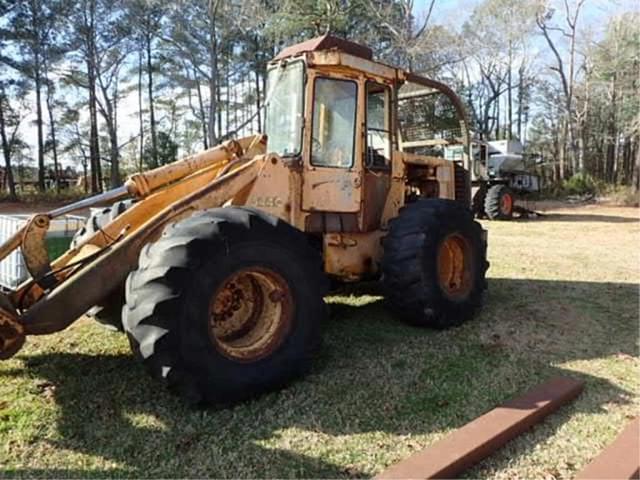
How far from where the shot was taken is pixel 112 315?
3.79 m

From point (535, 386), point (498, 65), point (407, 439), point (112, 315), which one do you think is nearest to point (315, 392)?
point (407, 439)

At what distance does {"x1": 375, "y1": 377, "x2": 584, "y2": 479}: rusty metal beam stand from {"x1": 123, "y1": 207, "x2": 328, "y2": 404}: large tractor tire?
1023 mm

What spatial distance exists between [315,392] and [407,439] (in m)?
0.68

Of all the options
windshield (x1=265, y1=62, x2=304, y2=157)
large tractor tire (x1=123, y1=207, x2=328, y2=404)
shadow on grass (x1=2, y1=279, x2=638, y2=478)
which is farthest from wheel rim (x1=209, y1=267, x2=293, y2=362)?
windshield (x1=265, y1=62, x2=304, y2=157)

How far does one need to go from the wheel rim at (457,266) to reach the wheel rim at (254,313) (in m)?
1.89

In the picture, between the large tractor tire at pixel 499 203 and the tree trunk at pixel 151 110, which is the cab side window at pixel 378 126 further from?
the tree trunk at pixel 151 110

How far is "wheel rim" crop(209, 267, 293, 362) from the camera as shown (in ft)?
10.4

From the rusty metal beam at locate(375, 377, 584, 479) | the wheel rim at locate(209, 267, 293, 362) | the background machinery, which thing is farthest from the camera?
→ the background machinery

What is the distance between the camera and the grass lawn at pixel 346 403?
2465 mm

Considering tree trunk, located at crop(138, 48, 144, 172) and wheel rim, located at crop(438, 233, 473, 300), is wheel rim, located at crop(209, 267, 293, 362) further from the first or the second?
tree trunk, located at crop(138, 48, 144, 172)

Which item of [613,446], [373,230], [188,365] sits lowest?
[613,446]

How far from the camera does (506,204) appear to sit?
49.6ft

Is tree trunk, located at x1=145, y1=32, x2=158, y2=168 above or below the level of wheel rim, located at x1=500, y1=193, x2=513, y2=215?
above

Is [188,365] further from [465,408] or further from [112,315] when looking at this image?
[465,408]
